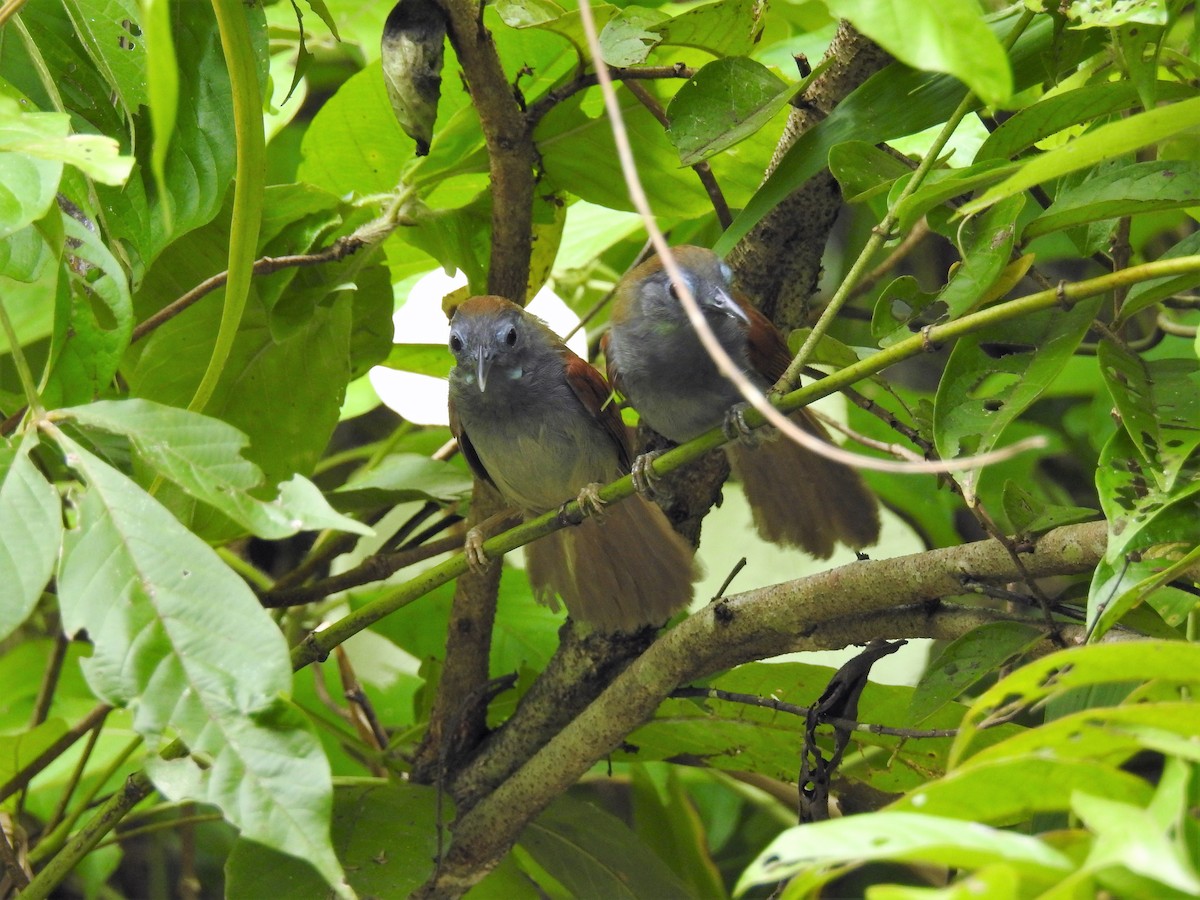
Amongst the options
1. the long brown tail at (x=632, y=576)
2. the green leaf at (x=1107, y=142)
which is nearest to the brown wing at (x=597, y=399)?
the long brown tail at (x=632, y=576)

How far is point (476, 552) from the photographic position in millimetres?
1971

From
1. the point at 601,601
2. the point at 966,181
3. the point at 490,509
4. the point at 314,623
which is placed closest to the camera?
the point at 966,181

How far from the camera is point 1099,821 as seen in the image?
0.79m

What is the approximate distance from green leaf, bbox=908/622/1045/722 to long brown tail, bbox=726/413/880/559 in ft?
2.39

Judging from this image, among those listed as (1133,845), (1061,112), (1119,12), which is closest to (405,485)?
(1061,112)

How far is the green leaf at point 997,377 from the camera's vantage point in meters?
1.40

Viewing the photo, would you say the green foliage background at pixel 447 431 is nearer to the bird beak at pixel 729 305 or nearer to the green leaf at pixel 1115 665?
the green leaf at pixel 1115 665

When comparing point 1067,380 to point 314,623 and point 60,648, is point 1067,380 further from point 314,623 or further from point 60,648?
point 60,648

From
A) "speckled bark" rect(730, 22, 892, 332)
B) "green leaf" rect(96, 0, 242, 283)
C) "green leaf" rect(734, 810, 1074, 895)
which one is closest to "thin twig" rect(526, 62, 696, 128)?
"speckled bark" rect(730, 22, 892, 332)

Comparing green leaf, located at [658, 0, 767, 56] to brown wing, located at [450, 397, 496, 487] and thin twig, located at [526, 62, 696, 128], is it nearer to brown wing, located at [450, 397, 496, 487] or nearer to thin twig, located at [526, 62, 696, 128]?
thin twig, located at [526, 62, 696, 128]

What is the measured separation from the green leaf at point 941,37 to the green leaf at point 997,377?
486 mm

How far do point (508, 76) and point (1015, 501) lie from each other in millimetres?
1375

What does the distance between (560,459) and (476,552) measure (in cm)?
78

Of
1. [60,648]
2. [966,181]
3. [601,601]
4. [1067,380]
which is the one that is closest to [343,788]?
[601,601]
